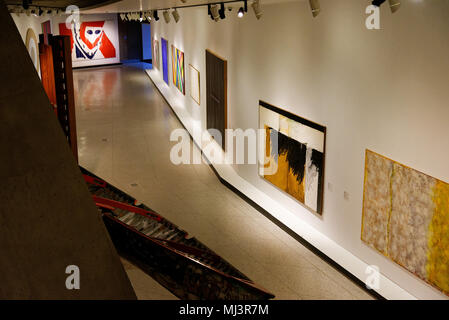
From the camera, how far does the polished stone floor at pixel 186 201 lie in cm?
874

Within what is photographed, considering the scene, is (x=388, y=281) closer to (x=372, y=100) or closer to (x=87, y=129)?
(x=372, y=100)

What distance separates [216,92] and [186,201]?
4.36 metres

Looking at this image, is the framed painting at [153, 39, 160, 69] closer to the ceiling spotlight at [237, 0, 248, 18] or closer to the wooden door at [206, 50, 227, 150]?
the wooden door at [206, 50, 227, 150]

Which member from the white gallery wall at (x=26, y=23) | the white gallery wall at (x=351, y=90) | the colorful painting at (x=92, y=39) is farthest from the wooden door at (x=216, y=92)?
the colorful painting at (x=92, y=39)

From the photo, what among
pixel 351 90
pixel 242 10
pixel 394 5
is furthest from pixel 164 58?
pixel 394 5

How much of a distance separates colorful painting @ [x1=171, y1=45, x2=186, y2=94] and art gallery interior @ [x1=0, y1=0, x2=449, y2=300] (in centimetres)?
535

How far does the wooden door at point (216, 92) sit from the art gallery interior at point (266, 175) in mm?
77

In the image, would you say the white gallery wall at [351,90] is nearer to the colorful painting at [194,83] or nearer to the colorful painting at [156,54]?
the colorful painting at [194,83]

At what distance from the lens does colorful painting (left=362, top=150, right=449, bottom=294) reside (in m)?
6.86

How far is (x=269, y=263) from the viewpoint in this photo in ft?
30.8

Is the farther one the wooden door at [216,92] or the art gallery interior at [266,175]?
the wooden door at [216,92]

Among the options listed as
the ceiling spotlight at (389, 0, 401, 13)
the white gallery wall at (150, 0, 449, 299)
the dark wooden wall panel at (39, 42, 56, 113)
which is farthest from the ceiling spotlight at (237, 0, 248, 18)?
the dark wooden wall panel at (39, 42, 56, 113)

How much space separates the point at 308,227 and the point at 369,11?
467 centimetres
